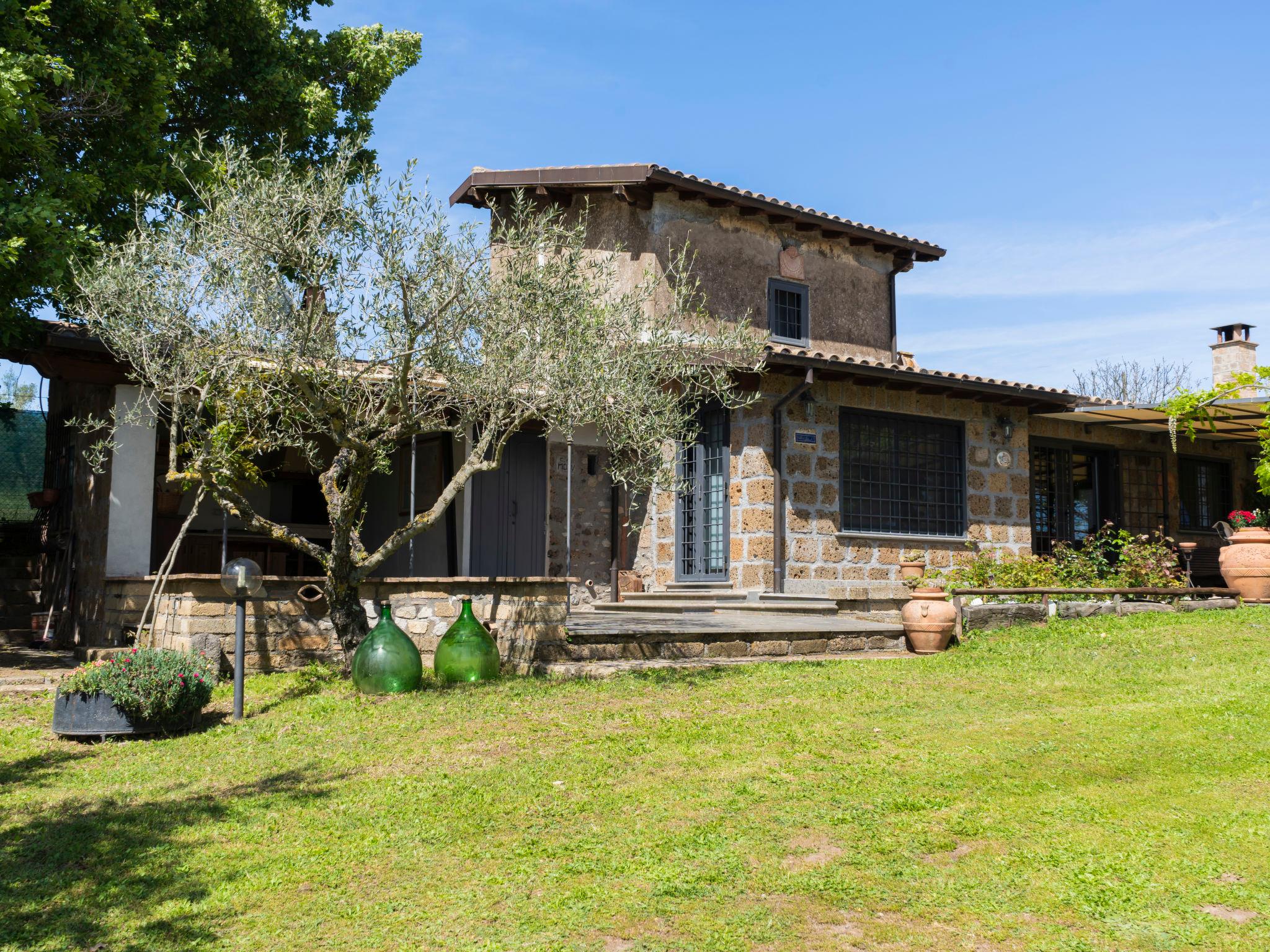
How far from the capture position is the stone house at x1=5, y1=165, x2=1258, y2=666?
38.3ft

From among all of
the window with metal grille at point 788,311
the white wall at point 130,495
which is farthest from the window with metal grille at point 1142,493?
the white wall at point 130,495

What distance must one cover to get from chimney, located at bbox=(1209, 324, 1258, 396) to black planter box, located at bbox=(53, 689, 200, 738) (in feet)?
57.1

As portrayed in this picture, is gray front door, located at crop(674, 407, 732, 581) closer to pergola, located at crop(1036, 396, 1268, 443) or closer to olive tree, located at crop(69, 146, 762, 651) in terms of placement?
olive tree, located at crop(69, 146, 762, 651)

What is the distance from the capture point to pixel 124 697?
6910 mm

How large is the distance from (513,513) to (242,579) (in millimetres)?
5991

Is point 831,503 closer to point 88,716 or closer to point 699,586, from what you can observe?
point 699,586

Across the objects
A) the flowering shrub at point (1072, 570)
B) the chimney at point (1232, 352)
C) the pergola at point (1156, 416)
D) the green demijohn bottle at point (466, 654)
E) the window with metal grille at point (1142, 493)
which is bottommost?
the green demijohn bottle at point (466, 654)

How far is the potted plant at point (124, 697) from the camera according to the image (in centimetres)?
696

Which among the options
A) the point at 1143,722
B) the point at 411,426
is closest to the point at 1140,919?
the point at 1143,722

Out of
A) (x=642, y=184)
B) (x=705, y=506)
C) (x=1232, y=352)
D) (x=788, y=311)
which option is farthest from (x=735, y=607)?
(x=1232, y=352)

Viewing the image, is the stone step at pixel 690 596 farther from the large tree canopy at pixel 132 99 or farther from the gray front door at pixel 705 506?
the large tree canopy at pixel 132 99

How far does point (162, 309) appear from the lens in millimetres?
7785

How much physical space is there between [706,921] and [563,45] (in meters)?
8.35

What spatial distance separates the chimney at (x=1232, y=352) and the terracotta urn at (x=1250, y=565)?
5.94 m
